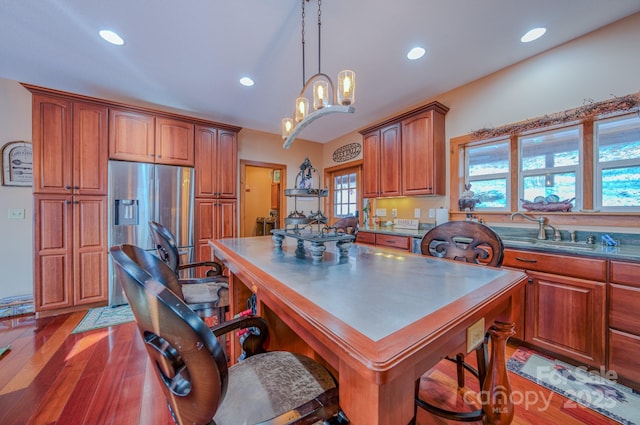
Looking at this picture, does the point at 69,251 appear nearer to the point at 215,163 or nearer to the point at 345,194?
the point at 215,163

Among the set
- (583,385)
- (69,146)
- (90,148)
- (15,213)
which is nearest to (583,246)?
(583,385)

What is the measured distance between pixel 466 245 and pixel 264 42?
2.30 m

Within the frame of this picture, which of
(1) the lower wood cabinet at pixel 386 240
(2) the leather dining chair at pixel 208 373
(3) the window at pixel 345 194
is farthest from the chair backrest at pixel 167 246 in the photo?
(3) the window at pixel 345 194

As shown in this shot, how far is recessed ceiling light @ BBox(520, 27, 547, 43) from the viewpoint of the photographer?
1993 mm

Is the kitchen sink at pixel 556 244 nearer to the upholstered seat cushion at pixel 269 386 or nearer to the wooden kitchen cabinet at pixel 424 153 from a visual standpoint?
the wooden kitchen cabinet at pixel 424 153

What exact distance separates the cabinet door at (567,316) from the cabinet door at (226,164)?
11.9ft

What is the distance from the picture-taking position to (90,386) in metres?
1.60

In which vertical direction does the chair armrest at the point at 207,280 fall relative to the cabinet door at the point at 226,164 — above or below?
below

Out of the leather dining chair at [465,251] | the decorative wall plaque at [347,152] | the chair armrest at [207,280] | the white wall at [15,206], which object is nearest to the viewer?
the leather dining chair at [465,251]

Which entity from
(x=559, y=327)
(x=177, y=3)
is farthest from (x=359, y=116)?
(x=559, y=327)

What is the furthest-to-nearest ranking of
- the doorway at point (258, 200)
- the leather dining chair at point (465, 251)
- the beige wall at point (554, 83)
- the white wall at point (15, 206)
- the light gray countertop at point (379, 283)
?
the doorway at point (258, 200) → the white wall at point (15, 206) → the beige wall at point (554, 83) → the leather dining chair at point (465, 251) → the light gray countertop at point (379, 283)

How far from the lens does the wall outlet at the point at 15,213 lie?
272 centimetres

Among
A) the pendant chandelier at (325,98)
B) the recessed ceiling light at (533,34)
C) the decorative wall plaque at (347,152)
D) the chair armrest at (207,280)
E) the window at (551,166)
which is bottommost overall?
the chair armrest at (207,280)

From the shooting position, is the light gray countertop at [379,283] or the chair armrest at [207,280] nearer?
the light gray countertop at [379,283]
